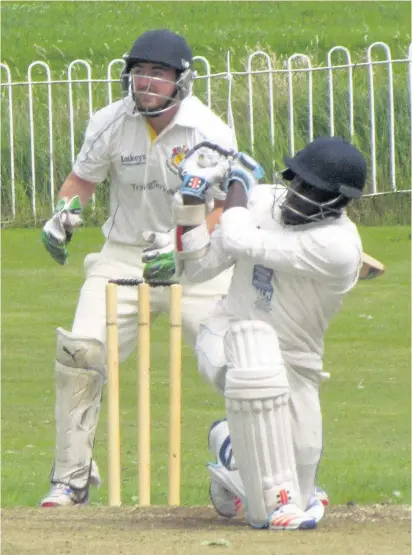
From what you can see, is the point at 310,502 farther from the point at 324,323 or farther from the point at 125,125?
the point at 125,125

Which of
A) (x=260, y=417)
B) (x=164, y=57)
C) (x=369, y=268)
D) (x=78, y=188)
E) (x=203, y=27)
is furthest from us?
(x=203, y=27)

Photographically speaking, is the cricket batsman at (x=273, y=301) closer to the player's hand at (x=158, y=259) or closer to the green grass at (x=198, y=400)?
the player's hand at (x=158, y=259)

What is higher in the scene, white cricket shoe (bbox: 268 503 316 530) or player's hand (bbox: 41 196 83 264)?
player's hand (bbox: 41 196 83 264)

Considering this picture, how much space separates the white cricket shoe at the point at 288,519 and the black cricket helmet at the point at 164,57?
2021 mm

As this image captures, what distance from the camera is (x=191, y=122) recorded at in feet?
23.6

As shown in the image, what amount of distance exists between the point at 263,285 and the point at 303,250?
10.0 inches

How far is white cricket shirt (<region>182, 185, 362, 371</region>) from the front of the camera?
5.77m

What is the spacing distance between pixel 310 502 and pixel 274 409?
0.50m

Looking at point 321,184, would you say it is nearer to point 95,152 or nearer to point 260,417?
point 260,417

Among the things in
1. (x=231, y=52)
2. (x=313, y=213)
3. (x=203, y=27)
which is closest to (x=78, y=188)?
(x=313, y=213)

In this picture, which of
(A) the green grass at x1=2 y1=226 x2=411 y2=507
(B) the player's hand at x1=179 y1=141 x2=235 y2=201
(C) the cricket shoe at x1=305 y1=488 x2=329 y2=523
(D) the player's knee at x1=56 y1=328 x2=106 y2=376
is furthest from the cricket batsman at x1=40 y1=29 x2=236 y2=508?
(C) the cricket shoe at x1=305 y1=488 x2=329 y2=523

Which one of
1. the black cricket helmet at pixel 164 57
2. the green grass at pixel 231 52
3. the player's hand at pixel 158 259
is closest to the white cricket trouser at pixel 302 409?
the player's hand at pixel 158 259

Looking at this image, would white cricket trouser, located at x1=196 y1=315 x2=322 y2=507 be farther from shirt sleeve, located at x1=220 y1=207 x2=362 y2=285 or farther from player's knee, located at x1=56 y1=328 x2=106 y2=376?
player's knee, located at x1=56 y1=328 x2=106 y2=376

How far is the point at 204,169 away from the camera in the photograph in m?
6.12
